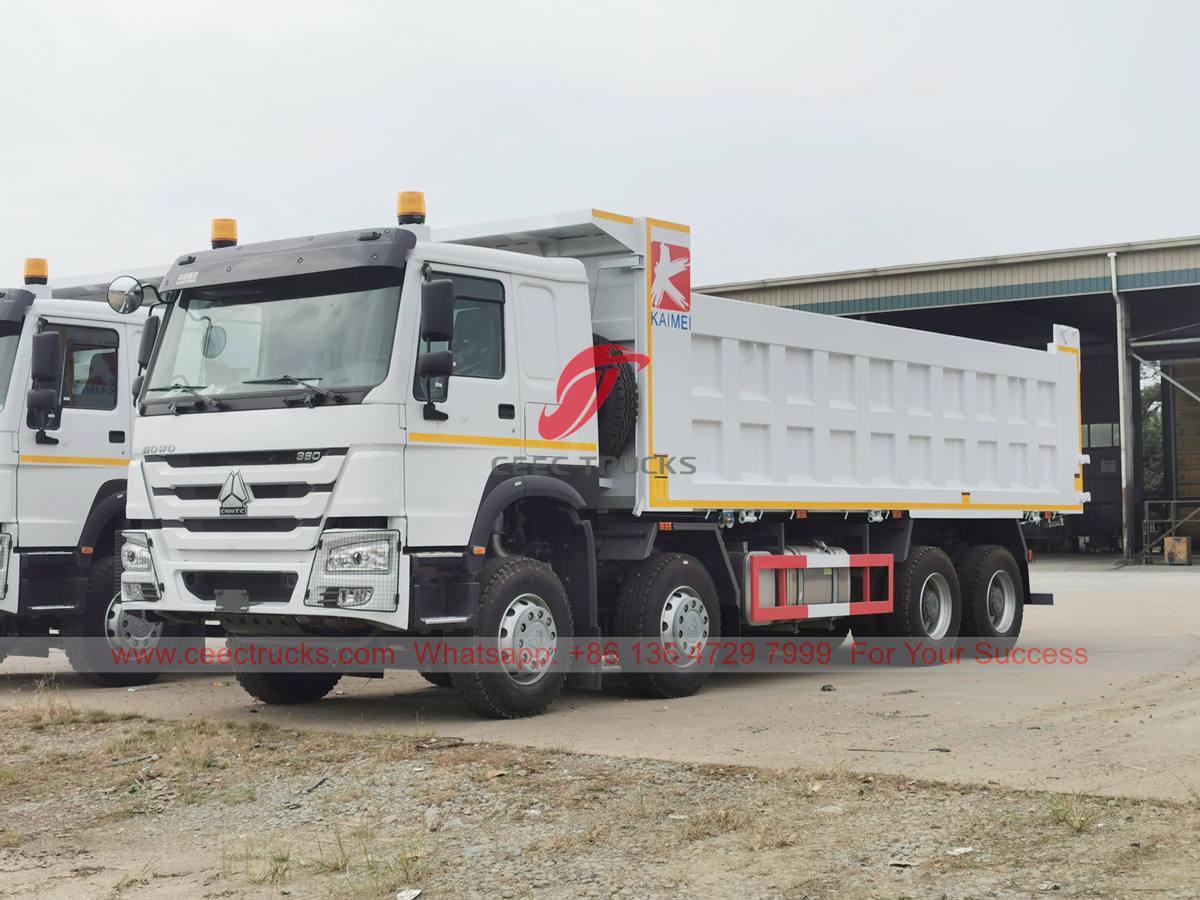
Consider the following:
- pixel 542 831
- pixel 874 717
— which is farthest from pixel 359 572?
pixel 874 717

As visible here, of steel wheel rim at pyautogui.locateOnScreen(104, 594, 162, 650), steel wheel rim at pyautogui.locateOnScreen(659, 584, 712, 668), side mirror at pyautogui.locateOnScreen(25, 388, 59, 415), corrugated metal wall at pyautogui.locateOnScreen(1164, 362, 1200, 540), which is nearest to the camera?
steel wheel rim at pyautogui.locateOnScreen(659, 584, 712, 668)

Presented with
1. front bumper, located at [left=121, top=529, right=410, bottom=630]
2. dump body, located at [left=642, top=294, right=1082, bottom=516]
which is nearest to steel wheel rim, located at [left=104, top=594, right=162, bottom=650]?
front bumper, located at [left=121, top=529, right=410, bottom=630]

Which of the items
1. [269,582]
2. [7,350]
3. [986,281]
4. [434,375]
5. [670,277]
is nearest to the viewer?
[434,375]

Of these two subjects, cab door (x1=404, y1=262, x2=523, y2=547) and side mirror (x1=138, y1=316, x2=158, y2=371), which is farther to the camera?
side mirror (x1=138, y1=316, x2=158, y2=371)

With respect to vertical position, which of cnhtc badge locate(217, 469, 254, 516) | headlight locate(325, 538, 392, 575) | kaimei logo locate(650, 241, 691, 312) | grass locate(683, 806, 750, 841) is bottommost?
grass locate(683, 806, 750, 841)

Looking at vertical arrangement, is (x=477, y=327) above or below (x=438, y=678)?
above

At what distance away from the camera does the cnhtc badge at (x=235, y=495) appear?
9.43 metres

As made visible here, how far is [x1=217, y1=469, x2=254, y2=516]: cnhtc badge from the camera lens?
9430 millimetres

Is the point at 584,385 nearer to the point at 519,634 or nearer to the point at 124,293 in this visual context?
the point at 519,634

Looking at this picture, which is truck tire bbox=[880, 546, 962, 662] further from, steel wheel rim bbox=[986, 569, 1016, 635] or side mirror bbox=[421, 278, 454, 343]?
side mirror bbox=[421, 278, 454, 343]

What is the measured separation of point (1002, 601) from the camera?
599 inches

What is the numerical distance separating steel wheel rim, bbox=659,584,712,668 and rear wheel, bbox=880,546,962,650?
3028 millimetres

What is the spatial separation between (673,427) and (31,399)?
487 cm

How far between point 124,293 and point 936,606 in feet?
26.4
